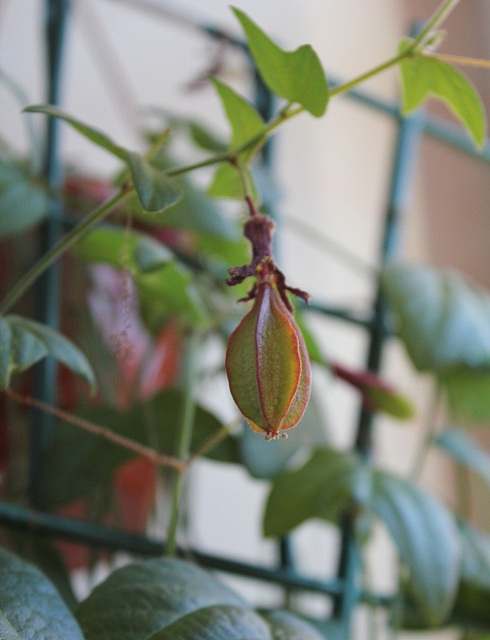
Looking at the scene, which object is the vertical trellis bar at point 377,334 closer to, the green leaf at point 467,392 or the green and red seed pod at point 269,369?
the green leaf at point 467,392

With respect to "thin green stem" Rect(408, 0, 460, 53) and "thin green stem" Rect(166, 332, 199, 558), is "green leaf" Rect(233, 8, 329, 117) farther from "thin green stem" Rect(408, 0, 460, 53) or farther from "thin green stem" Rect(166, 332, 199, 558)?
"thin green stem" Rect(166, 332, 199, 558)

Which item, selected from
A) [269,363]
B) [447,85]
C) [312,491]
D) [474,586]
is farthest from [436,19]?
[474,586]

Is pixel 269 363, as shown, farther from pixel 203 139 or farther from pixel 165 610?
pixel 203 139

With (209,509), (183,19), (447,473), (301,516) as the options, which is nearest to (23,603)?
(301,516)

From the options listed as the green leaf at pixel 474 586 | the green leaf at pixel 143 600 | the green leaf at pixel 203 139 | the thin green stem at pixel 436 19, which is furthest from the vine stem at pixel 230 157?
the green leaf at pixel 474 586

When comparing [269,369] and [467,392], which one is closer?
[269,369]

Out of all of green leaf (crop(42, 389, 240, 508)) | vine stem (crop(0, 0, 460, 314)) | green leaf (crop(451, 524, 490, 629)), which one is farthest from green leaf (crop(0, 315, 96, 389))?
green leaf (crop(451, 524, 490, 629))
